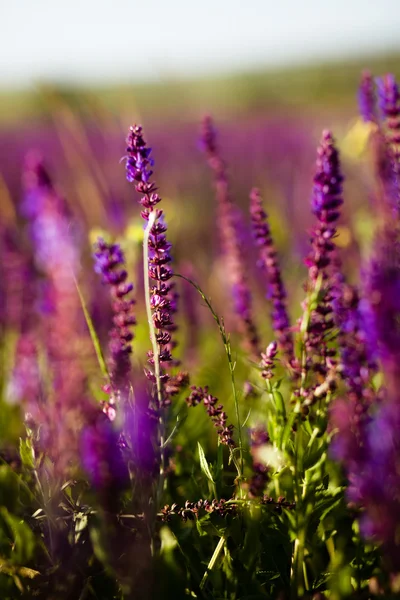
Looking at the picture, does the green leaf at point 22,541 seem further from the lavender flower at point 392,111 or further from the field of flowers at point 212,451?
the lavender flower at point 392,111

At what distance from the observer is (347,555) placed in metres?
1.33

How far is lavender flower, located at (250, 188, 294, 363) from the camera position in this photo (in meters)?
1.61

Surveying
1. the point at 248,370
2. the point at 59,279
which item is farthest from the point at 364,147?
the point at 59,279

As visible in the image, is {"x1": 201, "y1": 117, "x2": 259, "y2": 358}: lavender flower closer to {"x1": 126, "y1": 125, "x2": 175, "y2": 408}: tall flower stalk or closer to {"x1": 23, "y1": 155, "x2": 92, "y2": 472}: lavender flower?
{"x1": 126, "y1": 125, "x2": 175, "y2": 408}: tall flower stalk

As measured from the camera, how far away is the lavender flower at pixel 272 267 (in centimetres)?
161

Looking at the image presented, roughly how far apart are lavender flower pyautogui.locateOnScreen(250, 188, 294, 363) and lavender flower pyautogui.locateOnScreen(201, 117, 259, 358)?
1.31 feet

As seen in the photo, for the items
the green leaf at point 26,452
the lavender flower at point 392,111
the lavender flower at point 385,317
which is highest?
the lavender flower at point 392,111

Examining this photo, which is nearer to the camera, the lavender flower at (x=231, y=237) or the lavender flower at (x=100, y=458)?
the lavender flower at (x=100, y=458)

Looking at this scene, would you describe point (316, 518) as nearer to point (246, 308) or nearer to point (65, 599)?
point (65, 599)

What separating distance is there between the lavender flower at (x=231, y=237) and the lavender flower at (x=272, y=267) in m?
0.40

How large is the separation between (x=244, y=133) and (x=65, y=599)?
1414 cm

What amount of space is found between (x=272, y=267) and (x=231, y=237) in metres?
0.65

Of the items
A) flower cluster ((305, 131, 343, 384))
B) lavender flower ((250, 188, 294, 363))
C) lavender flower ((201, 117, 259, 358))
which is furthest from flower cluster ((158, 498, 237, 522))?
lavender flower ((201, 117, 259, 358))

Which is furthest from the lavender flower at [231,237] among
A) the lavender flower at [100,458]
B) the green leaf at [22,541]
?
the lavender flower at [100,458]
